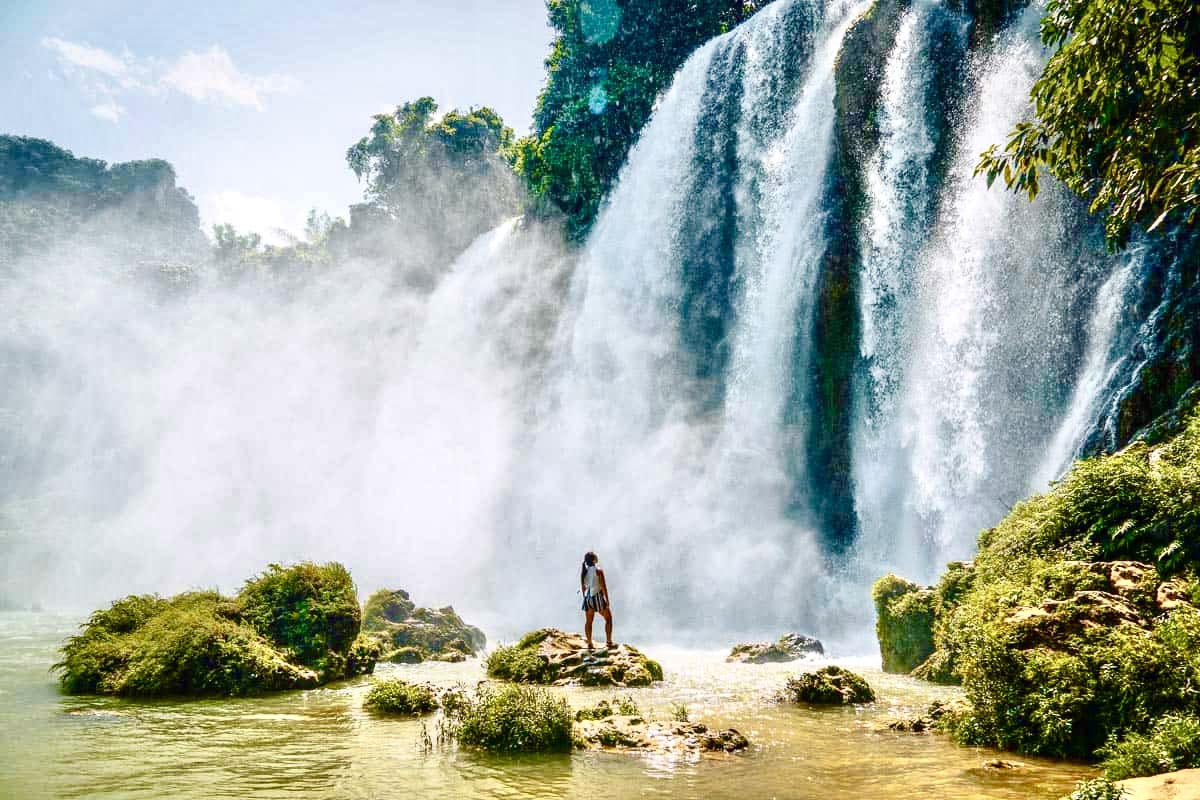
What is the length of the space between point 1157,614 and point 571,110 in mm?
31893

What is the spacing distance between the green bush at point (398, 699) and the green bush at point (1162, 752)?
6.22m

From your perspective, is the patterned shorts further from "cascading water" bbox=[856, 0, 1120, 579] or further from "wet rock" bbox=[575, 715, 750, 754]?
"cascading water" bbox=[856, 0, 1120, 579]

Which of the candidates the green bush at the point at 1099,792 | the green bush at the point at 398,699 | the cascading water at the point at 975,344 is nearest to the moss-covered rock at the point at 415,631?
the green bush at the point at 398,699

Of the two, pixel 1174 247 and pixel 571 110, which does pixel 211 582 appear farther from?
pixel 1174 247

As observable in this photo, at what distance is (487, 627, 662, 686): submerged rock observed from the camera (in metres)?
10.4

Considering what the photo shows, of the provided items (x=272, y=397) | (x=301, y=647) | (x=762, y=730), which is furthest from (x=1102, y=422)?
(x=272, y=397)

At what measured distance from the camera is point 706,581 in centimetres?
2436

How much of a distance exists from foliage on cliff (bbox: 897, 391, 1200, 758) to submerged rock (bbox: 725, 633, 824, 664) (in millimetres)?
6487

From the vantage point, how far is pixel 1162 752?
446 centimetres

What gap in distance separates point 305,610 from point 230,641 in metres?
1.38

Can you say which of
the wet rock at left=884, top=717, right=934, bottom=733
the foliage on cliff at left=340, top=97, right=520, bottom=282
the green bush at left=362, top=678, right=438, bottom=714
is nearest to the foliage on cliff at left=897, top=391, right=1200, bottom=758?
the wet rock at left=884, top=717, right=934, bottom=733

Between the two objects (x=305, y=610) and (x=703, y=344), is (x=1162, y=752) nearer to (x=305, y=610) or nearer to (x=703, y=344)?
(x=305, y=610)

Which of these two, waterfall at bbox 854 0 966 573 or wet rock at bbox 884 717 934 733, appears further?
waterfall at bbox 854 0 966 573

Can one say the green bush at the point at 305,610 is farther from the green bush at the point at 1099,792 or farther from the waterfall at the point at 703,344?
the waterfall at the point at 703,344
